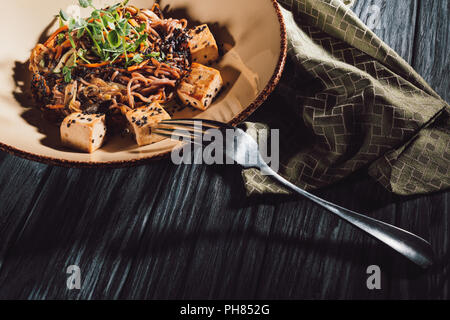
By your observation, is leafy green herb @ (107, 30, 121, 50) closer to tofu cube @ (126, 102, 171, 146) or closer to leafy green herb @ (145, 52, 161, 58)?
leafy green herb @ (145, 52, 161, 58)

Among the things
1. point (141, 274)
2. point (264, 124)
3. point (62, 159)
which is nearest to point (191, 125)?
point (264, 124)

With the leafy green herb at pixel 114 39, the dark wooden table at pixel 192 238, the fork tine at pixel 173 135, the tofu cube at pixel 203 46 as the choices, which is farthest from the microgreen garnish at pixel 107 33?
the dark wooden table at pixel 192 238

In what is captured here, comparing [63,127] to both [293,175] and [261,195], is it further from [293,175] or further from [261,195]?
[293,175]

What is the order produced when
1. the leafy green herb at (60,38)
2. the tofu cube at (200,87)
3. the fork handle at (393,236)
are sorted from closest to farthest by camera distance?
the fork handle at (393,236), the tofu cube at (200,87), the leafy green herb at (60,38)

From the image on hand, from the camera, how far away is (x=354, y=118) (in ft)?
6.16

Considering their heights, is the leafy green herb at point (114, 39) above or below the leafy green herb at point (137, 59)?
above

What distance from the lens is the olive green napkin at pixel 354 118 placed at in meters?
1.79

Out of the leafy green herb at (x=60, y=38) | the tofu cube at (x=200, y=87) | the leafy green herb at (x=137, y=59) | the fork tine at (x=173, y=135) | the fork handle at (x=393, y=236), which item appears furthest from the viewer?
the leafy green herb at (x=60, y=38)

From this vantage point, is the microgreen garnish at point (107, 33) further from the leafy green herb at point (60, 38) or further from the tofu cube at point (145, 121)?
the tofu cube at point (145, 121)

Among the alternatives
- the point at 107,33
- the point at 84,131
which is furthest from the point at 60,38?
the point at 84,131

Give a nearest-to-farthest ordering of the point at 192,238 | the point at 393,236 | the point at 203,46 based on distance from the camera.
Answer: the point at 393,236, the point at 192,238, the point at 203,46

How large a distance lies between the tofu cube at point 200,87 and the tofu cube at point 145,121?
17 centimetres

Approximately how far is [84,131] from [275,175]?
87 cm

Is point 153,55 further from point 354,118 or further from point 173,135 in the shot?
point 354,118
